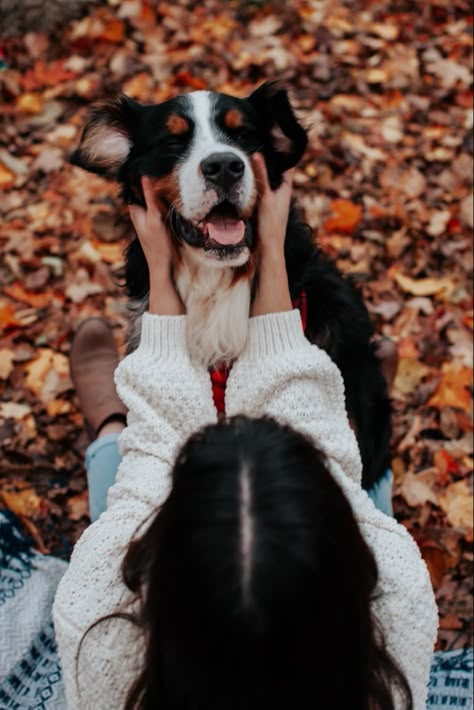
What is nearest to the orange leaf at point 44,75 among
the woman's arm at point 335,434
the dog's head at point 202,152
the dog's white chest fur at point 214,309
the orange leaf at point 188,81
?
the orange leaf at point 188,81

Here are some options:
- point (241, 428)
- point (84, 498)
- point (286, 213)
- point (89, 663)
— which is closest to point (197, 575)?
point (241, 428)

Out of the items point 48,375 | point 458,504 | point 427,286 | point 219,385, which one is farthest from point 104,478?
point 427,286

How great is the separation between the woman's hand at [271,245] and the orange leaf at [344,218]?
145 centimetres

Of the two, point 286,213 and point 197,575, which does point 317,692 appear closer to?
point 197,575

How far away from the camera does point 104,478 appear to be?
2.29 m

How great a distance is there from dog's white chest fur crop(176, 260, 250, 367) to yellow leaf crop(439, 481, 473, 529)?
1.20 metres

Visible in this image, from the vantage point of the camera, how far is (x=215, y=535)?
107cm

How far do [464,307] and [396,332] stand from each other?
1.20ft

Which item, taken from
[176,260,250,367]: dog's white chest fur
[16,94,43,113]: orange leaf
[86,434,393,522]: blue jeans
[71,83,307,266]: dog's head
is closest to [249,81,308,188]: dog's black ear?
[71,83,307,266]: dog's head

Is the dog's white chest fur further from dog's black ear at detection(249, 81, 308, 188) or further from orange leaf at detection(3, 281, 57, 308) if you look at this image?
orange leaf at detection(3, 281, 57, 308)

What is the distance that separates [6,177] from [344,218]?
1979 mm

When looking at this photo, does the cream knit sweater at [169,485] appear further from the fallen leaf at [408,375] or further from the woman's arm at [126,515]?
the fallen leaf at [408,375]

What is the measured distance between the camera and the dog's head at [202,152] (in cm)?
209

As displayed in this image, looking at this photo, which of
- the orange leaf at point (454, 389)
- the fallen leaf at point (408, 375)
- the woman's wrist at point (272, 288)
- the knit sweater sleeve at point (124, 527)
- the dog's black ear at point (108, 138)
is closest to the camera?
the knit sweater sleeve at point (124, 527)
